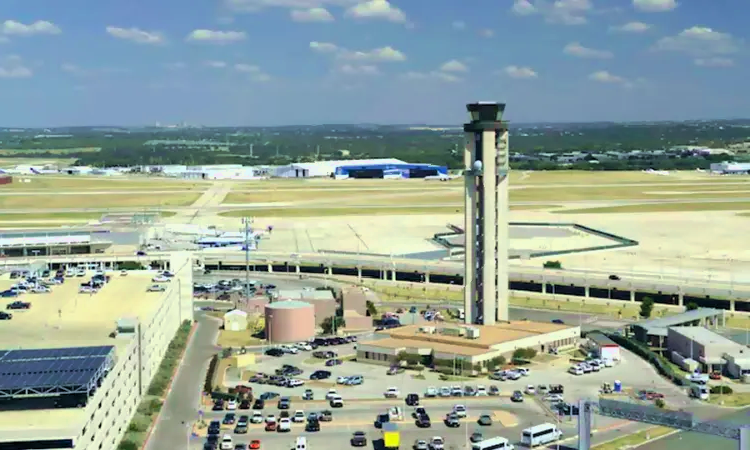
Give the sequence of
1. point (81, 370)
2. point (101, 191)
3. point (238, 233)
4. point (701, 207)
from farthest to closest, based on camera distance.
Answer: point (101, 191)
point (701, 207)
point (238, 233)
point (81, 370)

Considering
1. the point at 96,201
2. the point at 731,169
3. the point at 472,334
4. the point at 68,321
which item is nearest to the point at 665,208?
the point at 96,201

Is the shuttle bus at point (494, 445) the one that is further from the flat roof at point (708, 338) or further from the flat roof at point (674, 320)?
the flat roof at point (674, 320)

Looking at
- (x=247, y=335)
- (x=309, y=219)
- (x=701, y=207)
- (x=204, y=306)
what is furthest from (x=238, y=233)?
(x=701, y=207)

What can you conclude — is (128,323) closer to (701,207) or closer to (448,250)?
(448,250)

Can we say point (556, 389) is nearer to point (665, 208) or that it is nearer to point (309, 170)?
point (665, 208)

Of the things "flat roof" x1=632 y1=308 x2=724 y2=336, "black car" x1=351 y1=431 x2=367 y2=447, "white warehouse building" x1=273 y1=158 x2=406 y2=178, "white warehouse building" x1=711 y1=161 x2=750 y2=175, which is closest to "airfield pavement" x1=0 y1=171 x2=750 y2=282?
"white warehouse building" x1=711 y1=161 x2=750 y2=175
